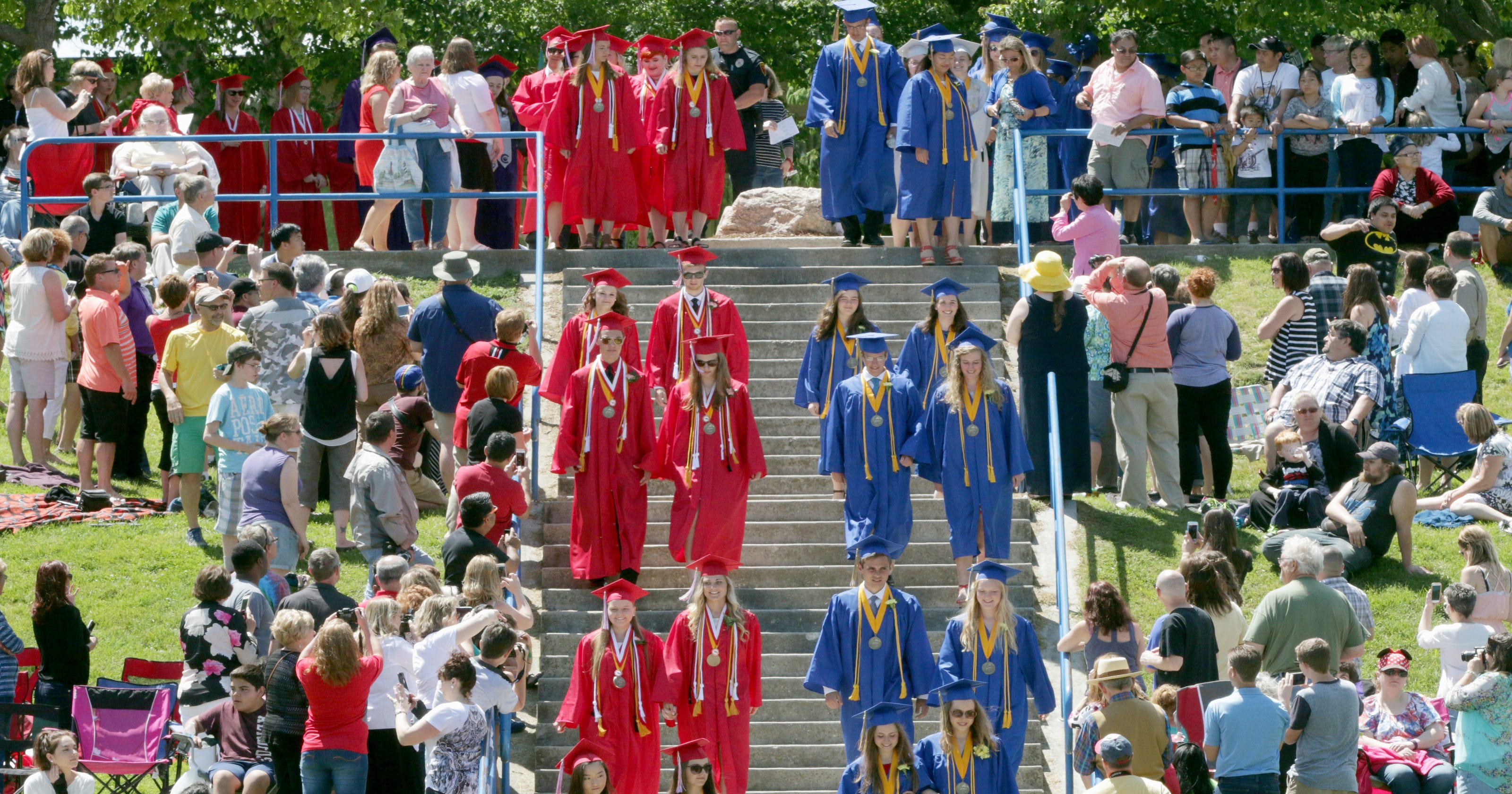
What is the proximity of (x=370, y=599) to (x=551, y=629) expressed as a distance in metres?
2.13

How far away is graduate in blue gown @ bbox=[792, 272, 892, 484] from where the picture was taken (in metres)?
11.8

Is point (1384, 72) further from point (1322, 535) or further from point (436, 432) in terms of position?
point (436, 432)

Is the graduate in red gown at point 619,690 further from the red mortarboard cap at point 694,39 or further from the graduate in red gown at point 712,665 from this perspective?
the red mortarboard cap at point 694,39

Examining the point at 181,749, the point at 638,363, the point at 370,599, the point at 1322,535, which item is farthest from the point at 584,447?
→ the point at 1322,535

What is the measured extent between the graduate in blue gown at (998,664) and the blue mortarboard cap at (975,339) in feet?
6.10

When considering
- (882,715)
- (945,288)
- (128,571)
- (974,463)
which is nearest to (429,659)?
(882,715)

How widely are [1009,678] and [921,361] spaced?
2.63 m

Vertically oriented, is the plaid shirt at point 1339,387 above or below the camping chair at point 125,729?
above

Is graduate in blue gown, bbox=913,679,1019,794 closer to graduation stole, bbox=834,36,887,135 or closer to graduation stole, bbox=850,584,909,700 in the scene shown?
graduation stole, bbox=850,584,909,700

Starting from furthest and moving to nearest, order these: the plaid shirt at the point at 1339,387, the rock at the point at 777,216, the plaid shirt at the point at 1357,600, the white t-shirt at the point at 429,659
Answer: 1. the rock at the point at 777,216
2. the plaid shirt at the point at 1339,387
3. the plaid shirt at the point at 1357,600
4. the white t-shirt at the point at 429,659

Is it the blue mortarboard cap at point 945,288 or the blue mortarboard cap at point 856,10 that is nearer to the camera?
the blue mortarboard cap at point 945,288

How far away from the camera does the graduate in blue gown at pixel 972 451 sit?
1112 cm

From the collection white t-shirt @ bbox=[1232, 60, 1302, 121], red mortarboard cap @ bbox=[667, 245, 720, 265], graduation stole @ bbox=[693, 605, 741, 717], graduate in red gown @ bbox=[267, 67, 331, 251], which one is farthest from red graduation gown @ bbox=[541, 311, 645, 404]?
white t-shirt @ bbox=[1232, 60, 1302, 121]

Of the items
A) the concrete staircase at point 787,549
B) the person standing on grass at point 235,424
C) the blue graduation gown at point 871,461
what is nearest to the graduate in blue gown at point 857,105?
the concrete staircase at point 787,549
